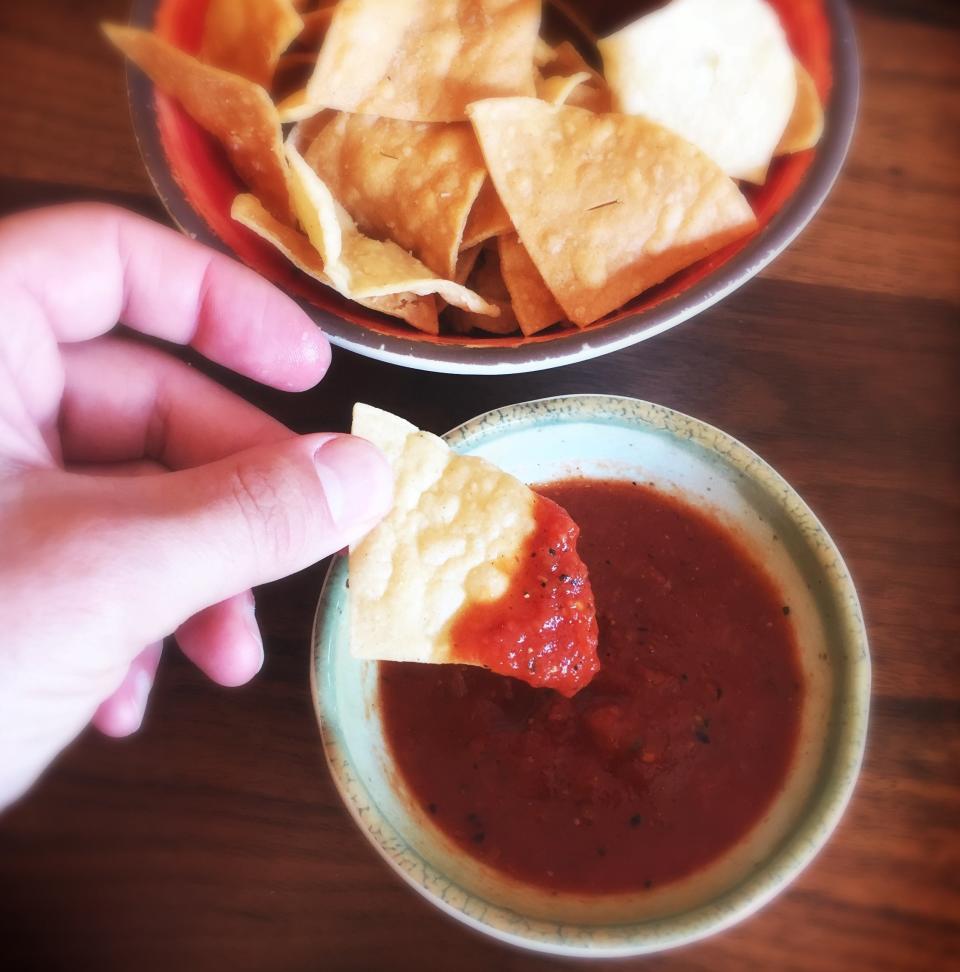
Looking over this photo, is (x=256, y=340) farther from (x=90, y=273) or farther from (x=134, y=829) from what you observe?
(x=134, y=829)

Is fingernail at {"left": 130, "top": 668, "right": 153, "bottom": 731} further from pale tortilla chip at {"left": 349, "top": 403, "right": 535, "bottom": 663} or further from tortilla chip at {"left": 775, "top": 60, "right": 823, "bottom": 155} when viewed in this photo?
tortilla chip at {"left": 775, "top": 60, "right": 823, "bottom": 155}

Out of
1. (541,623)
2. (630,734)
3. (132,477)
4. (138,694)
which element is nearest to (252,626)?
(138,694)

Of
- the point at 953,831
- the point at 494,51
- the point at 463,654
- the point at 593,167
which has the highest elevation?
the point at 494,51

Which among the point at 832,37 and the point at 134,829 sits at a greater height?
the point at 832,37

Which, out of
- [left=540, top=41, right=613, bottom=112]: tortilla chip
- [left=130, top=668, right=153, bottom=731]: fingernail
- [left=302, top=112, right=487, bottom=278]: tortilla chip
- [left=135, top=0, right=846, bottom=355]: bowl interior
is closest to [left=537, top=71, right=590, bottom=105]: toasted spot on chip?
[left=540, top=41, right=613, bottom=112]: tortilla chip

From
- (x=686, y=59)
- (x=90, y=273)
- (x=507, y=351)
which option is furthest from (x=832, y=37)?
(x=90, y=273)

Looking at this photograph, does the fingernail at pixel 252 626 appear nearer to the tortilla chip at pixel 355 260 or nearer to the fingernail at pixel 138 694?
the fingernail at pixel 138 694

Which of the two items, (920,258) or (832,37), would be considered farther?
(920,258)
